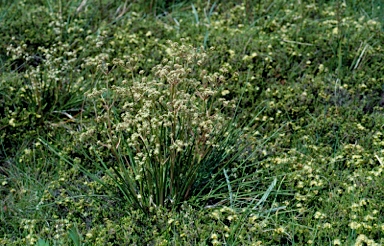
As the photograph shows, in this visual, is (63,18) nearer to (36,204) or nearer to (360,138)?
(36,204)

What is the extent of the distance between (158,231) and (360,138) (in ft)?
5.42

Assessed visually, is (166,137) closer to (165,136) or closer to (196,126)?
(165,136)

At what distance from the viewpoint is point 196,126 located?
3.70 meters

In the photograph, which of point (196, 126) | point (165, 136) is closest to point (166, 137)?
point (165, 136)

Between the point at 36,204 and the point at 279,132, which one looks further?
the point at 279,132

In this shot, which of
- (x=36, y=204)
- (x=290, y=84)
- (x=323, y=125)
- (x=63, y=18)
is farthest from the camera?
(x=63, y=18)

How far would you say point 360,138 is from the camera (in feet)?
14.1

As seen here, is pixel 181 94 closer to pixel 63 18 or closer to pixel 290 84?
pixel 290 84

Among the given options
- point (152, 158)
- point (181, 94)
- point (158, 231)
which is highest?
point (181, 94)

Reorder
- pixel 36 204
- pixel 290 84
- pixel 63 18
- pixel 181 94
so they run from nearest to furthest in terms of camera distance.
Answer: pixel 181 94 < pixel 36 204 < pixel 290 84 < pixel 63 18

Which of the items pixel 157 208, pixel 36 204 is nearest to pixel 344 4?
pixel 157 208

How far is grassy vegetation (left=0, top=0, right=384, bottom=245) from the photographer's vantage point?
139 inches

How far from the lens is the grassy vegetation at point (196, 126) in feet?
11.6

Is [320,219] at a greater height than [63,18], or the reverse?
[63,18]
